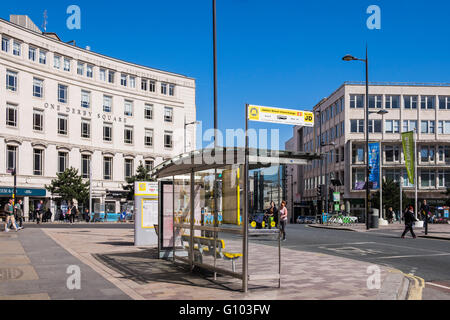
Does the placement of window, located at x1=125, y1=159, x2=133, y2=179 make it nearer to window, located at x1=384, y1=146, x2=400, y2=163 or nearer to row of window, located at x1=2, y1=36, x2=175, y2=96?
row of window, located at x1=2, y1=36, x2=175, y2=96

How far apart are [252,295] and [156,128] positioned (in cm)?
5479

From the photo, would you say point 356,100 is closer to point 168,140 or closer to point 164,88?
point 164,88

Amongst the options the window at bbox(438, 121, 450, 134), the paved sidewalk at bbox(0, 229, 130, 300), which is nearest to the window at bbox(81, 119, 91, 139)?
the paved sidewalk at bbox(0, 229, 130, 300)

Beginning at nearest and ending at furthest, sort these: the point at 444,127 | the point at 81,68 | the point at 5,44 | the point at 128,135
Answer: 1. the point at 5,44
2. the point at 81,68
3. the point at 128,135
4. the point at 444,127

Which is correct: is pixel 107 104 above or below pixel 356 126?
above

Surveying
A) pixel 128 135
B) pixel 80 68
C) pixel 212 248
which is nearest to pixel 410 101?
pixel 128 135

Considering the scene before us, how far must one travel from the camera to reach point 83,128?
53750 millimetres

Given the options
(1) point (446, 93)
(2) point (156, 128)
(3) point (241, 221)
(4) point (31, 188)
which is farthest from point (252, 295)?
(1) point (446, 93)

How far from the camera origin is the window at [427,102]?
6781 cm

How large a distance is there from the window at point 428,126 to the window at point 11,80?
51985 mm

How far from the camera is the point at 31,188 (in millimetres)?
46906

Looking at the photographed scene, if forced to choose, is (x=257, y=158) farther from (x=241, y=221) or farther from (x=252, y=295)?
(x=252, y=295)

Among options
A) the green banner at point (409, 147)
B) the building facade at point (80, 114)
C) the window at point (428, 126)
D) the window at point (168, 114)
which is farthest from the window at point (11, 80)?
the window at point (428, 126)

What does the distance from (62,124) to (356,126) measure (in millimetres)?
38857
